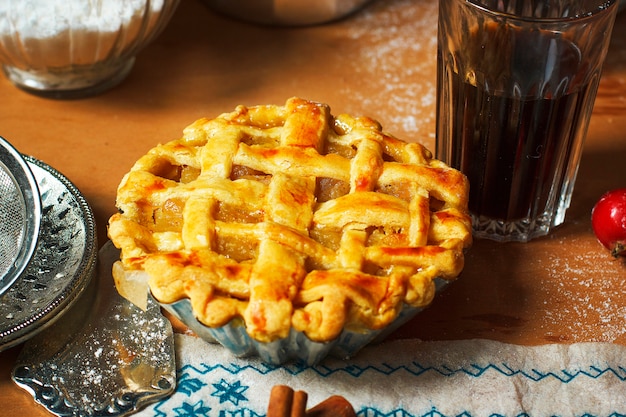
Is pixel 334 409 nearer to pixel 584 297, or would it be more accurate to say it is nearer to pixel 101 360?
pixel 101 360

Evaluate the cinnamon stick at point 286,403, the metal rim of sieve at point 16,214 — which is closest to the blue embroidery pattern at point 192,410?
the cinnamon stick at point 286,403

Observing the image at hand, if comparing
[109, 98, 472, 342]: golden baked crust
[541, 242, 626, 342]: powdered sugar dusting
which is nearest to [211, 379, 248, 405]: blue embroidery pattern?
[109, 98, 472, 342]: golden baked crust

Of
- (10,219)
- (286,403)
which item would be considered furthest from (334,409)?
(10,219)

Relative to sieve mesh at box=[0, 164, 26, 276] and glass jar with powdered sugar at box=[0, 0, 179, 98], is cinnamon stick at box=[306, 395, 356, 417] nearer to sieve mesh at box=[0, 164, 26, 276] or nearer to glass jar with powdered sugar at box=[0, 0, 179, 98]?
sieve mesh at box=[0, 164, 26, 276]

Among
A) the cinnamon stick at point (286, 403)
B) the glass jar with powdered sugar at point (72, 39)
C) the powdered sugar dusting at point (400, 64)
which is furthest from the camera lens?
the powdered sugar dusting at point (400, 64)

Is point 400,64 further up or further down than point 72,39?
further down

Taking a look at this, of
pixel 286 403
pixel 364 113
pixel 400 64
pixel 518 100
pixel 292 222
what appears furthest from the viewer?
pixel 400 64

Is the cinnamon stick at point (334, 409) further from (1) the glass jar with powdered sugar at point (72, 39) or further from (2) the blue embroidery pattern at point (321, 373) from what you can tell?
(1) the glass jar with powdered sugar at point (72, 39)
